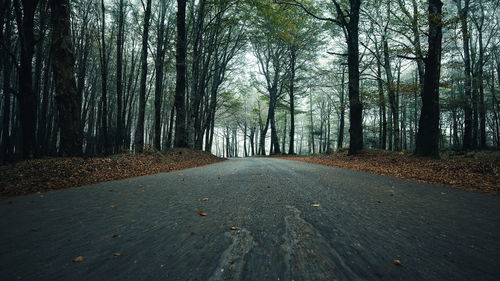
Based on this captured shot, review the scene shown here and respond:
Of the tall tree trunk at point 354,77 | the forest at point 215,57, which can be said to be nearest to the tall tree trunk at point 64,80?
the forest at point 215,57

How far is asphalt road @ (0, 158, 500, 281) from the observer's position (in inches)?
30.0

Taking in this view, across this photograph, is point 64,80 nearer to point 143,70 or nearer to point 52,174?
point 52,174

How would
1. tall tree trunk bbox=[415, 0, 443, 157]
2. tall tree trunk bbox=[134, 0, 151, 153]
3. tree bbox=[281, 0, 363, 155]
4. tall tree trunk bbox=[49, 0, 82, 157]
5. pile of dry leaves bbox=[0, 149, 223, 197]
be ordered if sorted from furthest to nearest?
tall tree trunk bbox=[134, 0, 151, 153]
tree bbox=[281, 0, 363, 155]
tall tree trunk bbox=[415, 0, 443, 157]
tall tree trunk bbox=[49, 0, 82, 157]
pile of dry leaves bbox=[0, 149, 223, 197]

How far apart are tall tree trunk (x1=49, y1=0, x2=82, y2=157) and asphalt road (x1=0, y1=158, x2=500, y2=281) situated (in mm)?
4380

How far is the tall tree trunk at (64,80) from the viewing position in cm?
514

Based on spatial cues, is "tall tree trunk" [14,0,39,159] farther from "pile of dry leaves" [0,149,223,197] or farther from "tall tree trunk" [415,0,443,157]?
"tall tree trunk" [415,0,443,157]

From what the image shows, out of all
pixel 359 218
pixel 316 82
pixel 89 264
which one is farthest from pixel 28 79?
pixel 316 82

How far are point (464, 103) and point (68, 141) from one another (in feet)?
67.3

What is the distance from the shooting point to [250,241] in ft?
3.33

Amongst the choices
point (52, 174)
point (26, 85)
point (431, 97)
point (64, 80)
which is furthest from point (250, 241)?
point (431, 97)

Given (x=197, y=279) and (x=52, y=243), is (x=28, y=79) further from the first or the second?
(x=197, y=279)

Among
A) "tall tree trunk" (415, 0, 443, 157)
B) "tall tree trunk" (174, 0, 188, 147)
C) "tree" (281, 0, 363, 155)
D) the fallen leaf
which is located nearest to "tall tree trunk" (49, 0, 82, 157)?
"tall tree trunk" (174, 0, 188, 147)

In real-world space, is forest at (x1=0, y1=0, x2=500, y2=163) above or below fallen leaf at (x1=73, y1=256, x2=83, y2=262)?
above

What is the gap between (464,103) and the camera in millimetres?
12750
